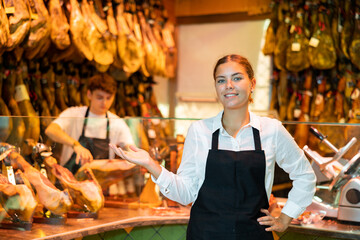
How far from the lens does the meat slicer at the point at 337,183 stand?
2.94 m

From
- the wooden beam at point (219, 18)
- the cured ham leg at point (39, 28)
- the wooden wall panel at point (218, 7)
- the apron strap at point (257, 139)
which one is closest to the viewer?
the apron strap at point (257, 139)

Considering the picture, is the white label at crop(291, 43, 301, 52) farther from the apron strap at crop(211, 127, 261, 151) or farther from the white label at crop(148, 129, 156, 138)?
the apron strap at crop(211, 127, 261, 151)

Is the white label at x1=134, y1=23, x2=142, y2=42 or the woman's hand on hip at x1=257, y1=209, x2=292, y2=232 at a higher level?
the white label at x1=134, y1=23, x2=142, y2=42

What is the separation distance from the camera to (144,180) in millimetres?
3258

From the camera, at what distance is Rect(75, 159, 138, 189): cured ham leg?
3074 millimetres

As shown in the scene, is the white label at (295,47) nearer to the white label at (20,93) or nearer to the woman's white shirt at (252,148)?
the white label at (20,93)

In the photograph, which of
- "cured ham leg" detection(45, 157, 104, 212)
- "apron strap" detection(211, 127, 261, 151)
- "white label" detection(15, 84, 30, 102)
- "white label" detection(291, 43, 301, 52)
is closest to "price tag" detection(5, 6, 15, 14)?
"white label" detection(15, 84, 30, 102)

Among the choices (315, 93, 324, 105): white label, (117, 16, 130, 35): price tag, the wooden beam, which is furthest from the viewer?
the wooden beam

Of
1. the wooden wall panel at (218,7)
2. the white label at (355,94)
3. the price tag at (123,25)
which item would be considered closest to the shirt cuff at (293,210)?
the price tag at (123,25)

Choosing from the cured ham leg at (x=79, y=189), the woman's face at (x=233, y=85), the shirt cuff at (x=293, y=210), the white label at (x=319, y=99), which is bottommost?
the cured ham leg at (x=79, y=189)

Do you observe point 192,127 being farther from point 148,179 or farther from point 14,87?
point 14,87

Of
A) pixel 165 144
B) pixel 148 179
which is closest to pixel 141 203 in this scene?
pixel 148 179

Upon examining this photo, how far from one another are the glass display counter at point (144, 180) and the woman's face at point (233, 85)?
2.78 ft

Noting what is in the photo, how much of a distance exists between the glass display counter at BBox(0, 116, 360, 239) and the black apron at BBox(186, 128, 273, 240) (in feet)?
2.24
